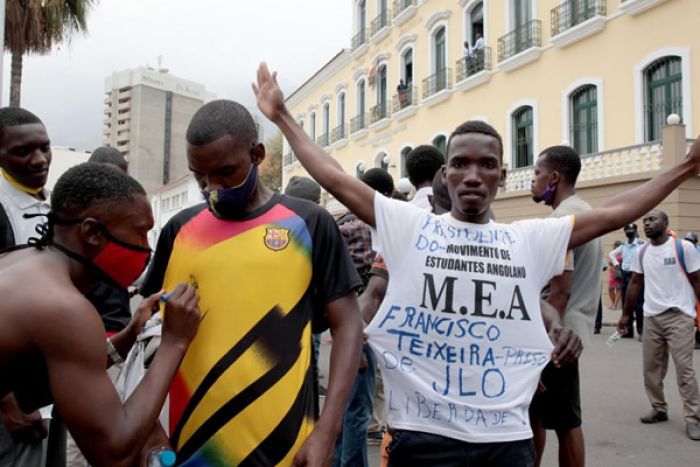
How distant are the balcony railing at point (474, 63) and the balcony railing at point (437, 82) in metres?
0.65

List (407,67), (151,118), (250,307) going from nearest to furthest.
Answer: (250,307), (407,67), (151,118)

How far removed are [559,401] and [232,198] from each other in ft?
8.39

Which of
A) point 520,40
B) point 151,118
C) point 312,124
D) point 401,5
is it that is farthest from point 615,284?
point 151,118

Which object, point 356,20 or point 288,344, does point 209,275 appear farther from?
point 356,20

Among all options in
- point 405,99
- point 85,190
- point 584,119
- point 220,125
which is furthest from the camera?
point 405,99

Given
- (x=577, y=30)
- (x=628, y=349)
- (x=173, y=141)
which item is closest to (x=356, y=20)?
(x=577, y=30)

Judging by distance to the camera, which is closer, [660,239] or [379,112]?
[660,239]

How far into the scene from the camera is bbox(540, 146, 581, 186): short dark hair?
3791 millimetres

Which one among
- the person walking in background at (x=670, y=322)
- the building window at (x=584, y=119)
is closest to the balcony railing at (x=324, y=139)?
the building window at (x=584, y=119)

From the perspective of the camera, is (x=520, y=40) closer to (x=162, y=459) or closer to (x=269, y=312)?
(x=269, y=312)

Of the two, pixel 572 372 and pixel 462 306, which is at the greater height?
pixel 462 306

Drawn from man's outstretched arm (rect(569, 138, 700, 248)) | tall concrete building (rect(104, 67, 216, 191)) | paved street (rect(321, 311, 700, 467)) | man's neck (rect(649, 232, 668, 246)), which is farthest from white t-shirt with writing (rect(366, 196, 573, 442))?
tall concrete building (rect(104, 67, 216, 191))

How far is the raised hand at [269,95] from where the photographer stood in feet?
7.79

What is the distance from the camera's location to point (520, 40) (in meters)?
19.0
